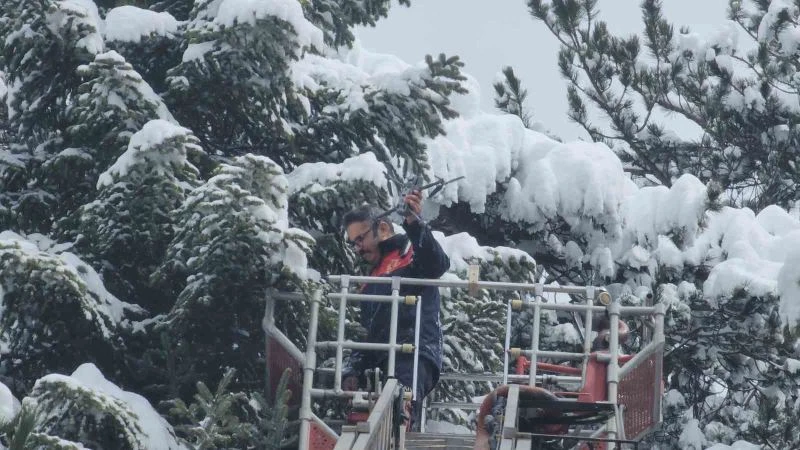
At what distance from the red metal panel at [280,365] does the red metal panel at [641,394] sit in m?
2.05

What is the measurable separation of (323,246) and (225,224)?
5.64ft

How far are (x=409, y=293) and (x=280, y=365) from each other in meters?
1.00

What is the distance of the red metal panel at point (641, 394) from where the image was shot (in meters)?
13.2

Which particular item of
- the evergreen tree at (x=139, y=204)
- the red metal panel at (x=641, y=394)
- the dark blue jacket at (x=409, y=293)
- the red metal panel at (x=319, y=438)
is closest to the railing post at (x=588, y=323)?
the red metal panel at (x=641, y=394)

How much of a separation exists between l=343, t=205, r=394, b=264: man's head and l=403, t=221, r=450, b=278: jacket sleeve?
0.19 meters

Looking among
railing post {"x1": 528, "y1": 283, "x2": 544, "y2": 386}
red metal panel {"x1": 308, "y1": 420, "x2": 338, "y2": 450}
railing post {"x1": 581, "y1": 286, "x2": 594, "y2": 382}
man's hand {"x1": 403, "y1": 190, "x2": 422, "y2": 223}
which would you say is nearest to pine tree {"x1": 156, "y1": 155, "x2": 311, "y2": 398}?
man's hand {"x1": 403, "y1": 190, "x2": 422, "y2": 223}

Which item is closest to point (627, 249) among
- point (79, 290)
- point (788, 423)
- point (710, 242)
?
point (710, 242)

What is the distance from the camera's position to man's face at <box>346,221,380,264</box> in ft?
42.0

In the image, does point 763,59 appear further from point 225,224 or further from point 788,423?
point 225,224

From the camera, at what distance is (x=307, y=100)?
14086 millimetres

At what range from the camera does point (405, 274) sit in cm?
1303

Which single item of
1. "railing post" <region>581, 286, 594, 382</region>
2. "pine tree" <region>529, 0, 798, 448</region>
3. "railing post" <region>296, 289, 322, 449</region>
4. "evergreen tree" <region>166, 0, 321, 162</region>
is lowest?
"railing post" <region>296, 289, 322, 449</region>

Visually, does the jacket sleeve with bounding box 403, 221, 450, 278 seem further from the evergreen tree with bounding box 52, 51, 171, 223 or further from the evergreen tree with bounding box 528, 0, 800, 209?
the evergreen tree with bounding box 528, 0, 800, 209

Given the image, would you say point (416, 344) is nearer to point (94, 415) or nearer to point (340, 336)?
point (340, 336)
